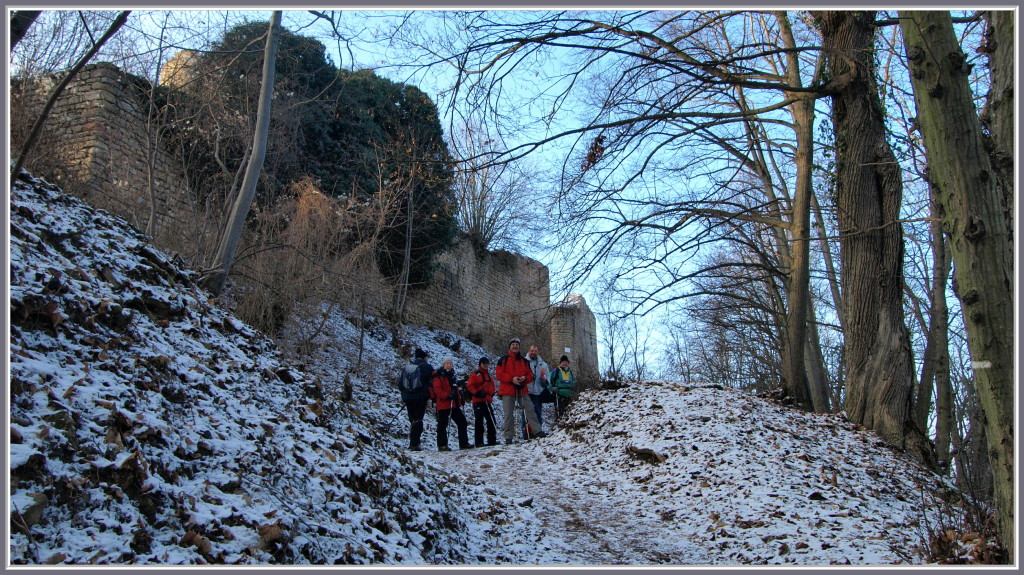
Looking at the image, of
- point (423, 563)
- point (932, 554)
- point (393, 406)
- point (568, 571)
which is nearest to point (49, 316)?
point (423, 563)

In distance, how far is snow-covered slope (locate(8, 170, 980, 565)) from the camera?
3.00 m

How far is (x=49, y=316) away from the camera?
409cm

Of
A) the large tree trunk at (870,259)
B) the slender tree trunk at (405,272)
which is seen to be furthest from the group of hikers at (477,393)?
the slender tree trunk at (405,272)

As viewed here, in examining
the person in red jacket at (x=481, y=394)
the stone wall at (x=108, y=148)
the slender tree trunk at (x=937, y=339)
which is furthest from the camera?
the stone wall at (x=108, y=148)

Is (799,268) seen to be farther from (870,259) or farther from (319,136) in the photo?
(319,136)

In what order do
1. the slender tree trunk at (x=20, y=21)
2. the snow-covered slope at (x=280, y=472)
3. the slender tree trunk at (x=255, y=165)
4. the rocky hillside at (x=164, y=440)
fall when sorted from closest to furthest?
the rocky hillside at (x=164, y=440), the snow-covered slope at (x=280, y=472), the slender tree trunk at (x=20, y=21), the slender tree trunk at (x=255, y=165)

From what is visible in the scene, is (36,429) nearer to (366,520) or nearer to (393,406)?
(366,520)

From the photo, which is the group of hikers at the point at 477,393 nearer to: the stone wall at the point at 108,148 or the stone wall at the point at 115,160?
the stone wall at the point at 115,160

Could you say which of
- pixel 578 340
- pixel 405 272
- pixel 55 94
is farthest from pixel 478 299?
pixel 55 94

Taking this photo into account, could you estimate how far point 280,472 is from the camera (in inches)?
151

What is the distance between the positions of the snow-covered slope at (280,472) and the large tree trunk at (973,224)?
2.37ft

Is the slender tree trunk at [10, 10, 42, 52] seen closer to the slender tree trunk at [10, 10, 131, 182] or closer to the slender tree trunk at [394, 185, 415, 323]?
the slender tree trunk at [10, 10, 131, 182]

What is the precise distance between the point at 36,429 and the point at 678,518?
172 inches

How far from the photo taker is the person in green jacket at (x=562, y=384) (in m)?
10.8
